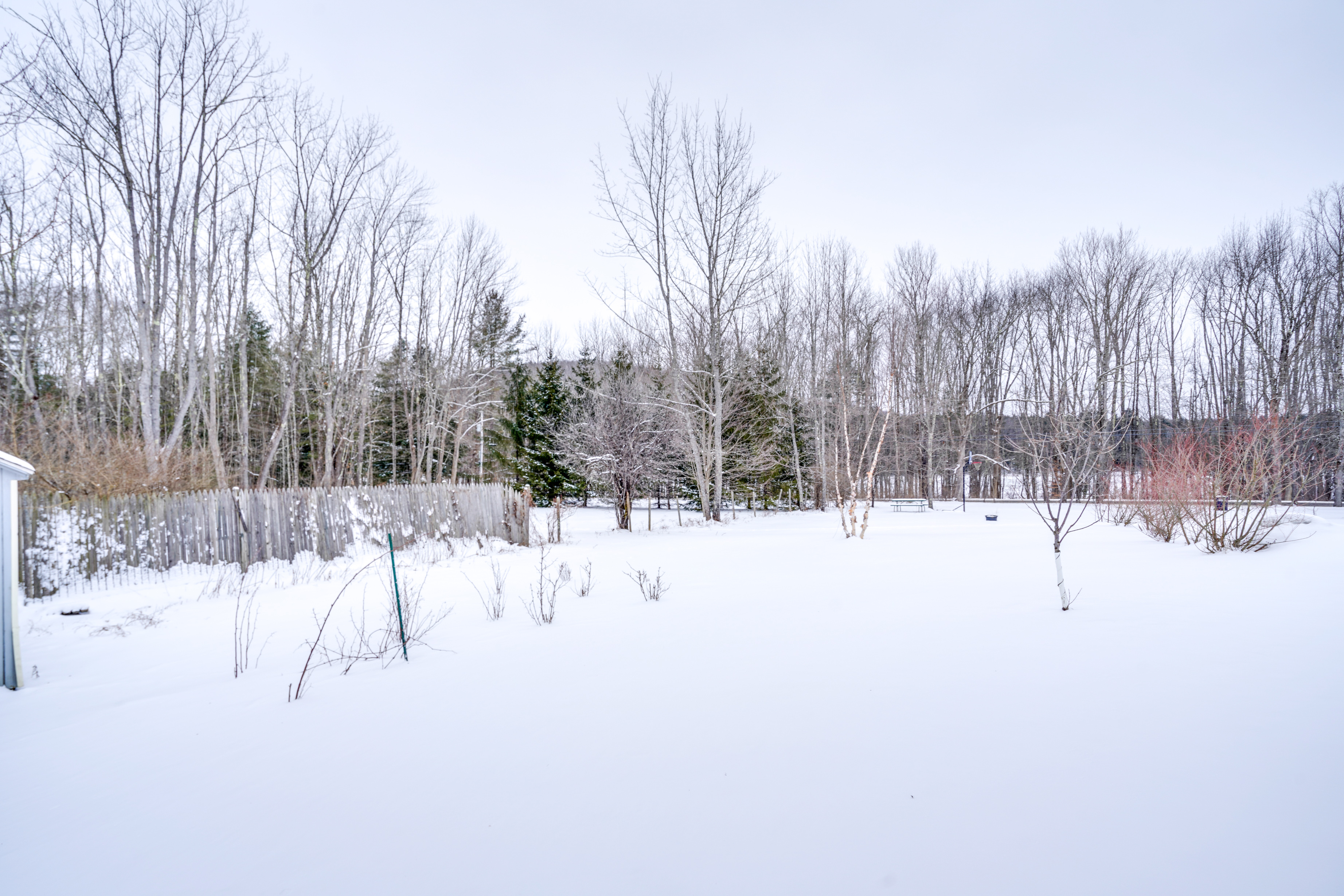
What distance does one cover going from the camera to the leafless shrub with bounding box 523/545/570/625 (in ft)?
17.3

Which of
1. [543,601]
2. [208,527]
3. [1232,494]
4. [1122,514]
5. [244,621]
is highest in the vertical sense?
[1232,494]

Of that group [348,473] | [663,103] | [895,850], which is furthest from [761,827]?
[348,473]

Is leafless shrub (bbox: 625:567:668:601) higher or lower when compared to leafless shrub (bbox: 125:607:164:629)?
higher

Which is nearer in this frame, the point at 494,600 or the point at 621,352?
the point at 494,600

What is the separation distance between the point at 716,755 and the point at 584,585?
426cm

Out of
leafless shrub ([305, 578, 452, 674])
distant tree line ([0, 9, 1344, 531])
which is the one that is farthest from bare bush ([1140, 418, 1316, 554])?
leafless shrub ([305, 578, 452, 674])

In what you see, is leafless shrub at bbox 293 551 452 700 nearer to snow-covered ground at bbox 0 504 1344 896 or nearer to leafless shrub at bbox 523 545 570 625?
snow-covered ground at bbox 0 504 1344 896

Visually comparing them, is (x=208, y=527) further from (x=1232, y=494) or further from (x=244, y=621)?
(x=1232, y=494)

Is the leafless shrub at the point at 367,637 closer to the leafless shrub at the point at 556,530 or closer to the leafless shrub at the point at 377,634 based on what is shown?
the leafless shrub at the point at 377,634

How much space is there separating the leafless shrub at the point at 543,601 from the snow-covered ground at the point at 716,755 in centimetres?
25

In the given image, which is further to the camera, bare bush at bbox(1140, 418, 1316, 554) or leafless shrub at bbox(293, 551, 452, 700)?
bare bush at bbox(1140, 418, 1316, 554)

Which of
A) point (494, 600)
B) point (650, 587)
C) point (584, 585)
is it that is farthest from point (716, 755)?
point (584, 585)

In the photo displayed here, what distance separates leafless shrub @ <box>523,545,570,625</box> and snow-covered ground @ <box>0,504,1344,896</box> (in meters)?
0.25

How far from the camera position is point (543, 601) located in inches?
219
